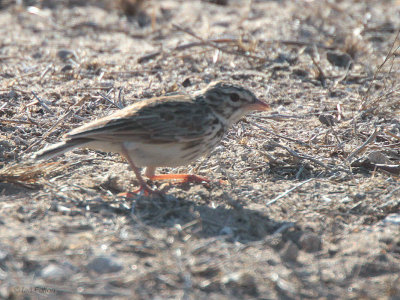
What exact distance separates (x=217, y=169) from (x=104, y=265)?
90.2 inches

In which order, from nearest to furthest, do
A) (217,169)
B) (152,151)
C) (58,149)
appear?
(58,149) → (152,151) → (217,169)

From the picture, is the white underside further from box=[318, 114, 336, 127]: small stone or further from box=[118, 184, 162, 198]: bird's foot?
box=[318, 114, 336, 127]: small stone

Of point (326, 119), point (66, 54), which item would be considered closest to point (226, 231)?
point (326, 119)

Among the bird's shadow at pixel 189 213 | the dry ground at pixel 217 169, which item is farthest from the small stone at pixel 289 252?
the bird's shadow at pixel 189 213

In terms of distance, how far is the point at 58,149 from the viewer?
16.4 feet

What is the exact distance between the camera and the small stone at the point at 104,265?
3.88 meters

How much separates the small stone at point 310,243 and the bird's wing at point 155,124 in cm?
147

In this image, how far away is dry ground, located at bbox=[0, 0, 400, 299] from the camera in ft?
12.8

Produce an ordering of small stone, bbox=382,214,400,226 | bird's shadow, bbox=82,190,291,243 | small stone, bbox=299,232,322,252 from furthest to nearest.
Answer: small stone, bbox=382,214,400,226 < bird's shadow, bbox=82,190,291,243 < small stone, bbox=299,232,322,252

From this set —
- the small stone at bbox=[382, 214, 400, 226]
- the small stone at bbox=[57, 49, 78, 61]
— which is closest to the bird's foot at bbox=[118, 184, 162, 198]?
the small stone at bbox=[382, 214, 400, 226]

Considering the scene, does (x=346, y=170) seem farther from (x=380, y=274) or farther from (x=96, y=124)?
(x=96, y=124)

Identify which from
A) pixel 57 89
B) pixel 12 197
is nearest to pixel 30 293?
pixel 12 197

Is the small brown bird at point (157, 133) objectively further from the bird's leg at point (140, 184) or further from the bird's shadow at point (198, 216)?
the bird's shadow at point (198, 216)

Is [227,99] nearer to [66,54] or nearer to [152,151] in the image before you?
[152,151]
